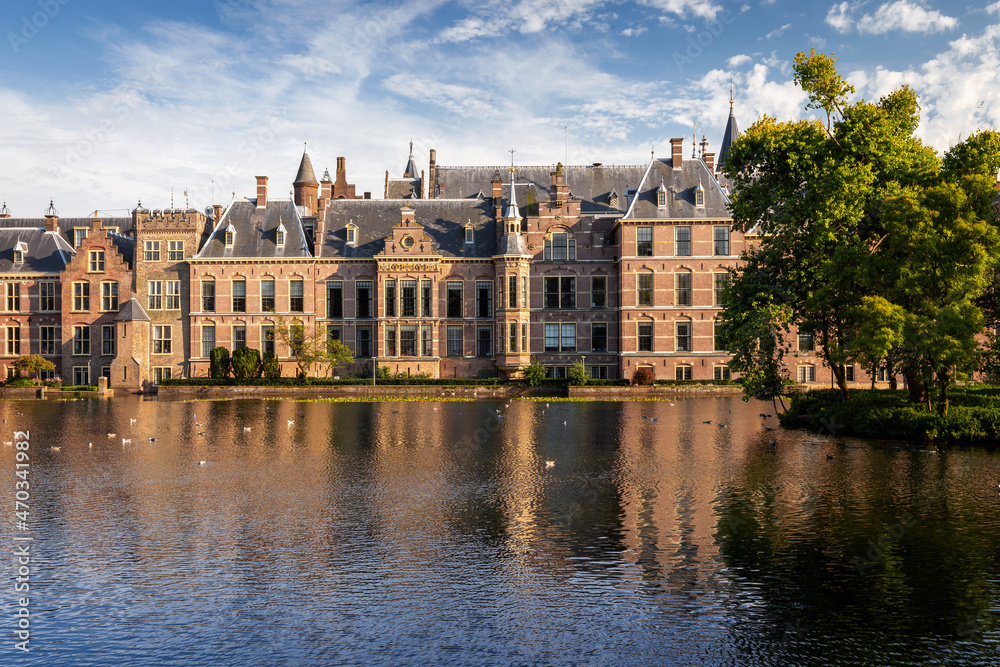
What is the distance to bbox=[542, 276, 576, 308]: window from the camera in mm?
65562

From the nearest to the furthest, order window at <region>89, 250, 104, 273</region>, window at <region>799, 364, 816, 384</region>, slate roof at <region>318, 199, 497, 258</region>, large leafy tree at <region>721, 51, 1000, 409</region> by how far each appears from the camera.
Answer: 1. large leafy tree at <region>721, 51, 1000, 409</region>
2. window at <region>799, 364, 816, 384</region>
3. slate roof at <region>318, 199, 497, 258</region>
4. window at <region>89, 250, 104, 273</region>

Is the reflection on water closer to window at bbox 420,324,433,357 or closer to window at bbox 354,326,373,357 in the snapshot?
window at bbox 420,324,433,357

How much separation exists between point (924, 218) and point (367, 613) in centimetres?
2553

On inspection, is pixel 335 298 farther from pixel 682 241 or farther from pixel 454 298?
pixel 682 241

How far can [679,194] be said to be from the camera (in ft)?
207

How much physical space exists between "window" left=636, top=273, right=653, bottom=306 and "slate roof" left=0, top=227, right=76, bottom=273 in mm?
51006

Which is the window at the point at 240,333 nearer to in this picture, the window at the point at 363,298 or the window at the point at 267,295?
the window at the point at 267,295

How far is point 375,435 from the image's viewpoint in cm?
3228

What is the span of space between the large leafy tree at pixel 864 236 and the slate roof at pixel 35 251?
61716mm

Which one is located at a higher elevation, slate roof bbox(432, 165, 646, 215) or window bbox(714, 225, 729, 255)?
slate roof bbox(432, 165, 646, 215)

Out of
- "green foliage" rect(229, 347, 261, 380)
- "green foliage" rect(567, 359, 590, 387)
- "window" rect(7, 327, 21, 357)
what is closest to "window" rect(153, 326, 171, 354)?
"green foliage" rect(229, 347, 261, 380)

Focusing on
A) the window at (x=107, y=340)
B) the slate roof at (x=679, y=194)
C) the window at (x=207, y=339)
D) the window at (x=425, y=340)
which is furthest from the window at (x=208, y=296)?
the slate roof at (x=679, y=194)

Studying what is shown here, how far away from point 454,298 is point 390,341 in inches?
Answer: 259

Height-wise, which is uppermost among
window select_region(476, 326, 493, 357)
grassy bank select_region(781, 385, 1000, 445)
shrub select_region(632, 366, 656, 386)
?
window select_region(476, 326, 493, 357)
